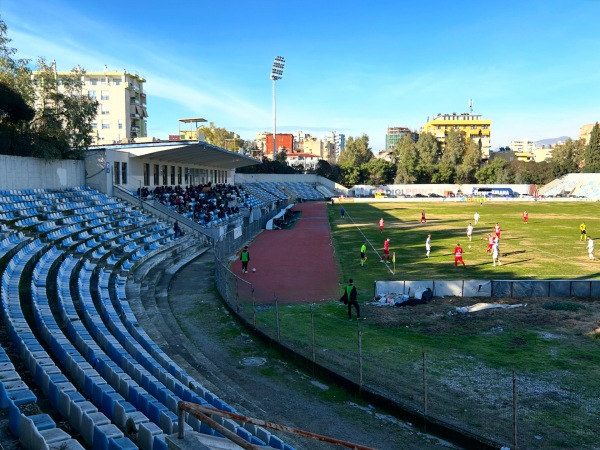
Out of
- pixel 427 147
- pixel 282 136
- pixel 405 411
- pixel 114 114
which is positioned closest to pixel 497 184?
pixel 427 147

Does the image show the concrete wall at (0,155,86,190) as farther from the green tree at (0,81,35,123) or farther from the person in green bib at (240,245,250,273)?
the person in green bib at (240,245,250,273)

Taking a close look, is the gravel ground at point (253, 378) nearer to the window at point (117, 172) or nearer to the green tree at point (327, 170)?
the window at point (117, 172)

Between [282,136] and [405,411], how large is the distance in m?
180

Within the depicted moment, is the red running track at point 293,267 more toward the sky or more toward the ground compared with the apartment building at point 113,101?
more toward the ground

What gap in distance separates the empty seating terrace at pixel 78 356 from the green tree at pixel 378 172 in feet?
315

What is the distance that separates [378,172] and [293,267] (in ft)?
300

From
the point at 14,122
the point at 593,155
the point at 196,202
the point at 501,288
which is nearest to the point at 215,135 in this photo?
the point at 196,202

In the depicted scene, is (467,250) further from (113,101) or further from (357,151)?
(357,151)

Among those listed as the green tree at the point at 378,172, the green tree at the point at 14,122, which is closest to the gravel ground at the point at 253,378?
the green tree at the point at 14,122

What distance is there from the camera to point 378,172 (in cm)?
11331

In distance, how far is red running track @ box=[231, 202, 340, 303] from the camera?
19.1m

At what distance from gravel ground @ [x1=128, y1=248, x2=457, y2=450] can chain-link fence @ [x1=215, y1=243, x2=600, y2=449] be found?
1.89 ft

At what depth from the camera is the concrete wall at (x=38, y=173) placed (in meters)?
23.9

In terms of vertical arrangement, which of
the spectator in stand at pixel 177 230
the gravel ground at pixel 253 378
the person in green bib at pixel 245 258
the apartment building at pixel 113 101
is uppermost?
the apartment building at pixel 113 101
